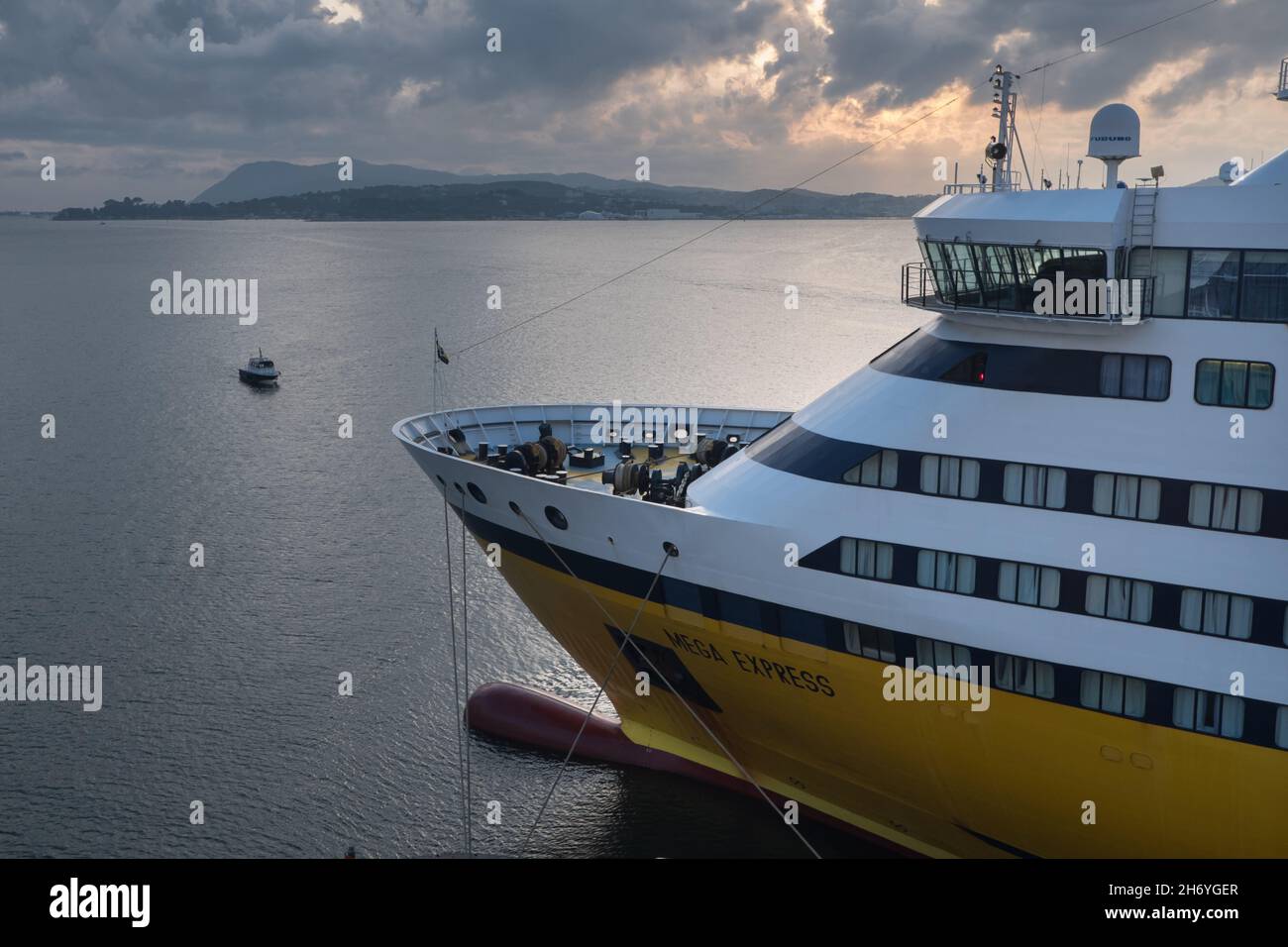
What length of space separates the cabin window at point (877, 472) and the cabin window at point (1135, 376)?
10.6ft

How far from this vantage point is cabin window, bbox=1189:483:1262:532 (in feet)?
52.5

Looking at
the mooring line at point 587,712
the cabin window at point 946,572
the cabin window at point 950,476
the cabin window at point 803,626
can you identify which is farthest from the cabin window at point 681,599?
the cabin window at point 950,476

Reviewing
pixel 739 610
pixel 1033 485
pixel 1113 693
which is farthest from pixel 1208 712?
pixel 739 610

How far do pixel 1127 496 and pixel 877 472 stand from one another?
3657mm

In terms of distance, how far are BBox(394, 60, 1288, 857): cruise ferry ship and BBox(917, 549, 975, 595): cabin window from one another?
3 cm

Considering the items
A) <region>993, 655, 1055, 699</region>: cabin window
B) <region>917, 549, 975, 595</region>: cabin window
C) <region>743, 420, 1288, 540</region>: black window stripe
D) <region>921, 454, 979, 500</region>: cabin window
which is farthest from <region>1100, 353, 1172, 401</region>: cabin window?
<region>993, 655, 1055, 699</region>: cabin window

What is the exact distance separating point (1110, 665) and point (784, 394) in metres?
52.4

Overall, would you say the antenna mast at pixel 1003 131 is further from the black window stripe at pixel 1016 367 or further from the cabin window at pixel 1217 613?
the cabin window at pixel 1217 613

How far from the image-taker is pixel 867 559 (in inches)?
713

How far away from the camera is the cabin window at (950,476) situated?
57.6 ft

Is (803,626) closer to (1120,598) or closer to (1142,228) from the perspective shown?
(1120,598)

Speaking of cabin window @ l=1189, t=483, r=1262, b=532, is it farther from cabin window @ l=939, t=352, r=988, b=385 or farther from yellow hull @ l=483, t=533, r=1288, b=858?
cabin window @ l=939, t=352, r=988, b=385

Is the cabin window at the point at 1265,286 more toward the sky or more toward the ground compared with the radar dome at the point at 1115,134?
more toward the ground
